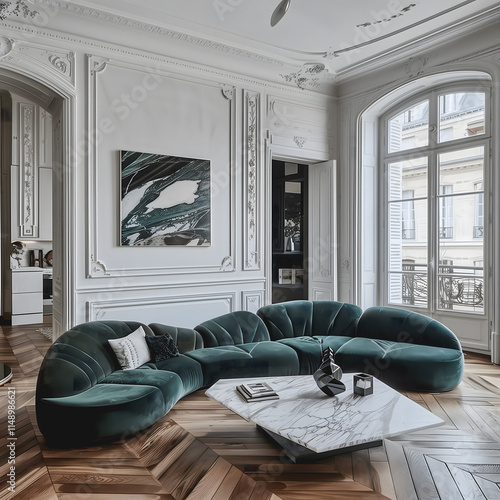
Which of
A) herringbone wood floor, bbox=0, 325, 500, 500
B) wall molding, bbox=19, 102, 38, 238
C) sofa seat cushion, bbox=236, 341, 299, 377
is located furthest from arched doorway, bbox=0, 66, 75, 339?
wall molding, bbox=19, 102, 38, 238

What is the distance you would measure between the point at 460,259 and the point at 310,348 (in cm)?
233

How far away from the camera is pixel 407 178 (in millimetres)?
5793

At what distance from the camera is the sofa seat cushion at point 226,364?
141 inches

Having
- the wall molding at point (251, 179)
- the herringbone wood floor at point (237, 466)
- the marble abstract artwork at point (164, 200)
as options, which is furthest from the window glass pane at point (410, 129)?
the herringbone wood floor at point (237, 466)

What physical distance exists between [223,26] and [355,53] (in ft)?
5.22

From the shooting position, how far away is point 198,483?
7.57ft

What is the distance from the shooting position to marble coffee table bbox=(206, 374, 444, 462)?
2.26 metres

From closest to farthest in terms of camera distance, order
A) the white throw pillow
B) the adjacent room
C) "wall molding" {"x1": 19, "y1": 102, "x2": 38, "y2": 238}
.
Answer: the adjacent room
the white throw pillow
"wall molding" {"x1": 19, "y1": 102, "x2": 38, "y2": 238}

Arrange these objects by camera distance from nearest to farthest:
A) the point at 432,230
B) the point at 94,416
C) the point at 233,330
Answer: the point at 94,416
the point at 233,330
the point at 432,230

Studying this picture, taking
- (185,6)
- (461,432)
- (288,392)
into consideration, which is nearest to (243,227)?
(185,6)

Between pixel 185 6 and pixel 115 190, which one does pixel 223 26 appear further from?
pixel 115 190

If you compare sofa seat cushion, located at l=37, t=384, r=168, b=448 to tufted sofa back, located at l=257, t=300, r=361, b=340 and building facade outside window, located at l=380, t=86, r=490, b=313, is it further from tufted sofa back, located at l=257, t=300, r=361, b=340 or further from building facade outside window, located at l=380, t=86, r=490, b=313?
building facade outside window, located at l=380, t=86, r=490, b=313

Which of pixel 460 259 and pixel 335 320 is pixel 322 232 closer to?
pixel 460 259

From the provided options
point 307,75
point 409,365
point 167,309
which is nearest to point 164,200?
point 167,309
